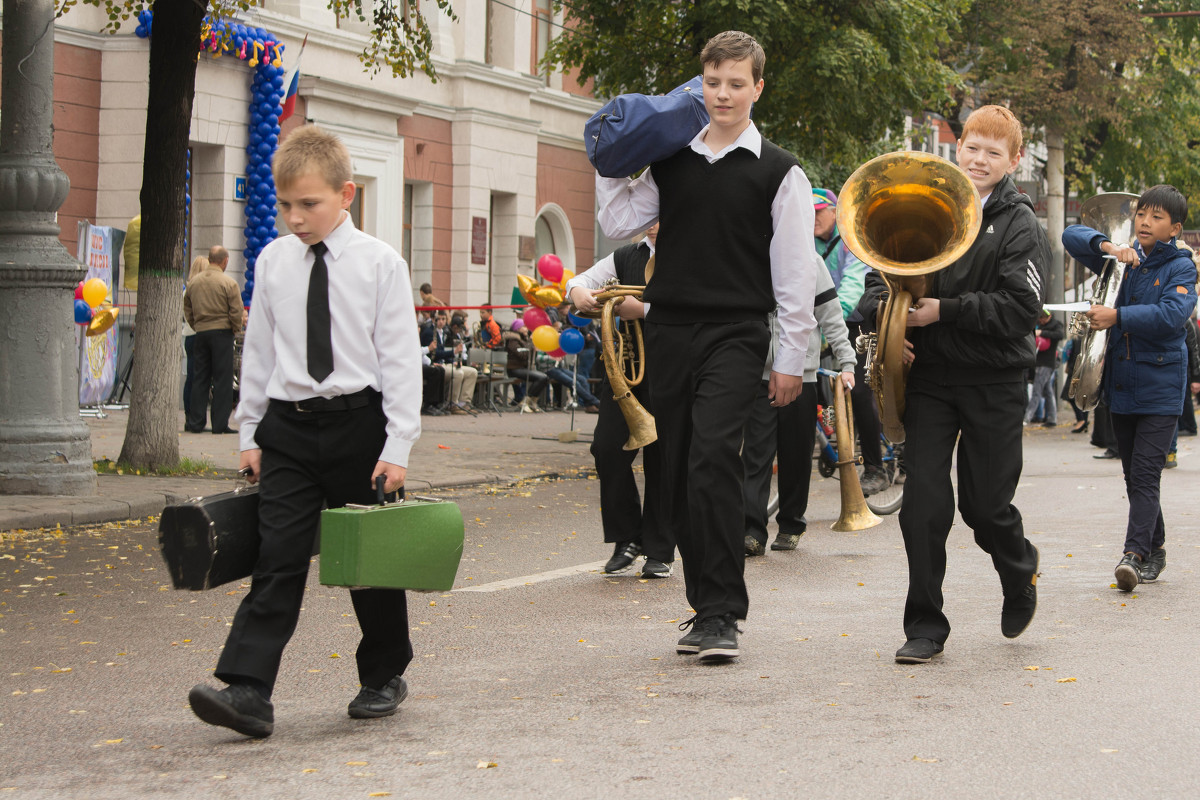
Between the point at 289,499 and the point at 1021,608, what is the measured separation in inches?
111

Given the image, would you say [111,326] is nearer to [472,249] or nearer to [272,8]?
[272,8]

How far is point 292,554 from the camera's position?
4.64 meters

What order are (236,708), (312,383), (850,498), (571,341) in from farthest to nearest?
(571,341)
(850,498)
(312,383)
(236,708)

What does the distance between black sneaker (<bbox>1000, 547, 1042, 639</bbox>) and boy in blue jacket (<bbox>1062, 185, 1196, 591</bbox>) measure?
5.46 feet

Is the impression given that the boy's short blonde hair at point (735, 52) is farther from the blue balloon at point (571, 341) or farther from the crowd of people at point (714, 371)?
the blue balloon at point (571, 341)

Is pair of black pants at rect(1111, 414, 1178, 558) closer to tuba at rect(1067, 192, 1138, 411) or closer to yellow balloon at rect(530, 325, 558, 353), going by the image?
tuba at rect(1067, 192, 1138, 411)

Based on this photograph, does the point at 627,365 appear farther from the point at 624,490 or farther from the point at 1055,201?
the point at 1055,201

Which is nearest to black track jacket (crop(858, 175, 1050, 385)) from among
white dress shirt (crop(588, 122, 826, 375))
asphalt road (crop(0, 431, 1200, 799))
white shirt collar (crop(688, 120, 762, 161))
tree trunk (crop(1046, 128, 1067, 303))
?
white dress shirt (crop(588, 122, 826, 375))

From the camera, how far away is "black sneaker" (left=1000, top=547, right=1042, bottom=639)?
602 cm

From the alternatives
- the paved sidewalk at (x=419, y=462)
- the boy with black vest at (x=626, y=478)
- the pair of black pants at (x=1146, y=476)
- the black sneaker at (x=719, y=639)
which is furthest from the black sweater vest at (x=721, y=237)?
the paved sidewalk at (x=419, y=462)

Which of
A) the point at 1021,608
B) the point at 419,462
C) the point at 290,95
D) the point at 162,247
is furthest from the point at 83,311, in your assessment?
the point at 1021,608

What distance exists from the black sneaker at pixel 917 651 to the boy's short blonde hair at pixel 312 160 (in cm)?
252

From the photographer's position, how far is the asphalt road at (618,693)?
4.21 metres

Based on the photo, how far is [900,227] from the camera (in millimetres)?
5766
